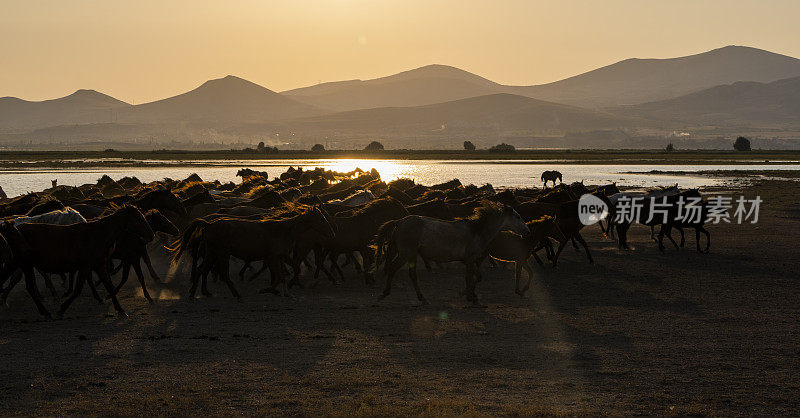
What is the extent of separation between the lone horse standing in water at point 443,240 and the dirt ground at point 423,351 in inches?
28.6

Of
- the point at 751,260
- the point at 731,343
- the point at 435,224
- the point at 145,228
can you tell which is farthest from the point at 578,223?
the point at 145,228

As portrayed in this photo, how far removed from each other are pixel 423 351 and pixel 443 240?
3.89m

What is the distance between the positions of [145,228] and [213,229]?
1.49 meters

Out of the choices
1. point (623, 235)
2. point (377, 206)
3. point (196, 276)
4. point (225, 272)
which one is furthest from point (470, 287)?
point (623, 235)

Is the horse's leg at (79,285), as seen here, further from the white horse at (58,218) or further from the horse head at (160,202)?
the horse head at (160,202)

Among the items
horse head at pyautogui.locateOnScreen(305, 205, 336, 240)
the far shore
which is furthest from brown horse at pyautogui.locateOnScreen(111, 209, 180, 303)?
the far shore

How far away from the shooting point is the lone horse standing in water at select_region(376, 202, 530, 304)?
15.3 metres

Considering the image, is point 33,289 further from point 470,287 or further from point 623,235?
point 623,235

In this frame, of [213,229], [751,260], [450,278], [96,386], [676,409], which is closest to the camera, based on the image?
[676,409]

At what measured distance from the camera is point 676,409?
30.2 feet

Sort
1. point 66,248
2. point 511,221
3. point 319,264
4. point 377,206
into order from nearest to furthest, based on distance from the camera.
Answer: point 66,248, point 511,221, point 319,264, point 377,206

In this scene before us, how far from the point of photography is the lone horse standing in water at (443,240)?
15.3 meters

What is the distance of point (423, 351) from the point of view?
11.8m

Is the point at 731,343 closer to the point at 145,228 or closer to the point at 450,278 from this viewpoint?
the point at 450,278
